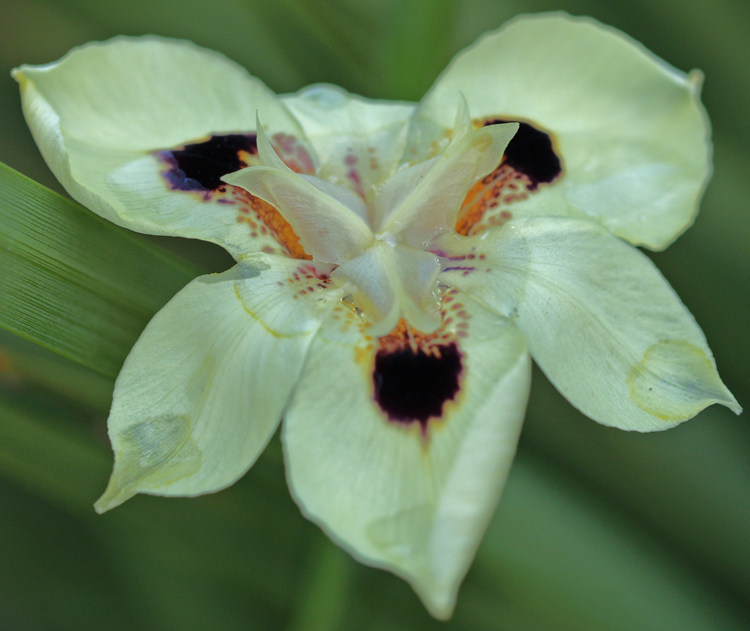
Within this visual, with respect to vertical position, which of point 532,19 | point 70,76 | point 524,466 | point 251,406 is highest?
point 532,19

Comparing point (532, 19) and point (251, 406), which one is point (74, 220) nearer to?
point (251, 406)

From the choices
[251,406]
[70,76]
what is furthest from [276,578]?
[70,76]

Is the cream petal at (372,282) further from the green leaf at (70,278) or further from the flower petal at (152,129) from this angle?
the green leaf at (70,278)

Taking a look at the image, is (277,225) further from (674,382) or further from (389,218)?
(674,382)

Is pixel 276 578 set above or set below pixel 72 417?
below

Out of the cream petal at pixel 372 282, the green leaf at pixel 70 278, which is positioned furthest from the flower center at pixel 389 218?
the green leaf at pixel 70 278

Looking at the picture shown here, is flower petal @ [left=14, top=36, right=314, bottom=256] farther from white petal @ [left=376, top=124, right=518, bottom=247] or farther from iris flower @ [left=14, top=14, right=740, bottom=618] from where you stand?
white petal @ [left=376, top=124, right=518, bottom=247]
